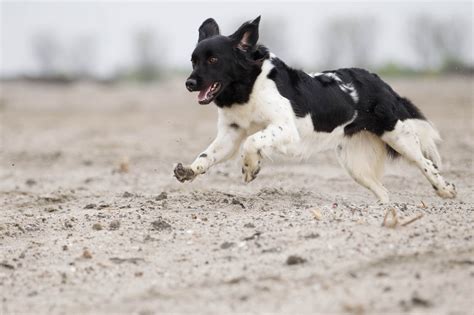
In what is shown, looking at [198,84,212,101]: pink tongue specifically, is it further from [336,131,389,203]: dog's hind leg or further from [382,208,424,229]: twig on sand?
[382,208,424,229]: twig on sand

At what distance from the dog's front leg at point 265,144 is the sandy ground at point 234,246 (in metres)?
0.43

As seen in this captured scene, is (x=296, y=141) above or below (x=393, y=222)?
above

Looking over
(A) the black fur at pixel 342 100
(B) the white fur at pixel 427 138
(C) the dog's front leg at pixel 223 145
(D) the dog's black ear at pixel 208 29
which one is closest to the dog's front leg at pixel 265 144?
(A) the black fur at pixel 342 100

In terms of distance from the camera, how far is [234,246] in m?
6.14

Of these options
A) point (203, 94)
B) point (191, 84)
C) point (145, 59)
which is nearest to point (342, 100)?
point (203, 94)

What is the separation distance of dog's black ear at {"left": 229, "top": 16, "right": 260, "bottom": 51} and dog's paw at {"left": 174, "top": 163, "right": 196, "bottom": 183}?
1274 millimetres

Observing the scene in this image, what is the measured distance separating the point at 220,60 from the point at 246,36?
430 millimetres

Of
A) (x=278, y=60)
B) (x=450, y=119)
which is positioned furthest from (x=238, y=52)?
(x=450, y=119)

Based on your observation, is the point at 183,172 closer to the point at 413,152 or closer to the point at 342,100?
the point at 342,100

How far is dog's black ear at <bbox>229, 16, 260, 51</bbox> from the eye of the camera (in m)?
7.85

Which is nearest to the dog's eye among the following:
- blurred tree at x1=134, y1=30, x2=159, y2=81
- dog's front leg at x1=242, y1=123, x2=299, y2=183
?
dog's front leg at x1=242, y1=123, x2=299, y2=183

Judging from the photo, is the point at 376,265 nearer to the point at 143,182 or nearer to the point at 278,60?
the point at 278,60

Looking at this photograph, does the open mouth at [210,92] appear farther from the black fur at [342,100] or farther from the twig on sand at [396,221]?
the twig on sand at [396,221]

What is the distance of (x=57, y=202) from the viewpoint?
29.6ft
